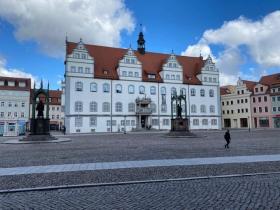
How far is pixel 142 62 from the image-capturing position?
6400 centimetres

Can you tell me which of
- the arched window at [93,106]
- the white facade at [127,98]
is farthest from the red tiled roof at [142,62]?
the arched window at [93,106]

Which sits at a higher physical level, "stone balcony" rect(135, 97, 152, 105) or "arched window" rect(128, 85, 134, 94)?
"arched window" rect(128, 85, 134, 94)

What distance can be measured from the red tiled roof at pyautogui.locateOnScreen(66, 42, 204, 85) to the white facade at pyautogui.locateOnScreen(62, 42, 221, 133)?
1349mm

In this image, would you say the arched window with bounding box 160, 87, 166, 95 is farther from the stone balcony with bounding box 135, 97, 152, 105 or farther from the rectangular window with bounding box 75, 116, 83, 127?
the rectangular window with bounding box 75, 116, 83, 127

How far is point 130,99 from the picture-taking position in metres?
58.7

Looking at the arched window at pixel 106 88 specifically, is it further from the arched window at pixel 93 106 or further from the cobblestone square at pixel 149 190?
the cobblestone square at pixel 149 190

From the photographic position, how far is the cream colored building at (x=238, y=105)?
76500 mm

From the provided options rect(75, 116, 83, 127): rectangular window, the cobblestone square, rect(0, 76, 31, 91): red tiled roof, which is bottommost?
the cobblestone square

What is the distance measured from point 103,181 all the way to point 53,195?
1736 millimetres

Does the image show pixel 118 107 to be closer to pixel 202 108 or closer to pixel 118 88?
pixel 118 88

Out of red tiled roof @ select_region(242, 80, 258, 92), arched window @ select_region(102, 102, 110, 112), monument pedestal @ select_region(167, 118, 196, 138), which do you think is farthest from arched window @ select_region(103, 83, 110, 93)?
red tiled roof @ select_region(242, 80, 258, 92)

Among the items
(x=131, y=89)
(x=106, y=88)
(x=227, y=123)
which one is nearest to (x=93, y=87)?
(x=106, y=88)

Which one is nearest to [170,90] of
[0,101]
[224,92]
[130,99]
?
[130,99]

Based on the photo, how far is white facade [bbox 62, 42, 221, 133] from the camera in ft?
175
